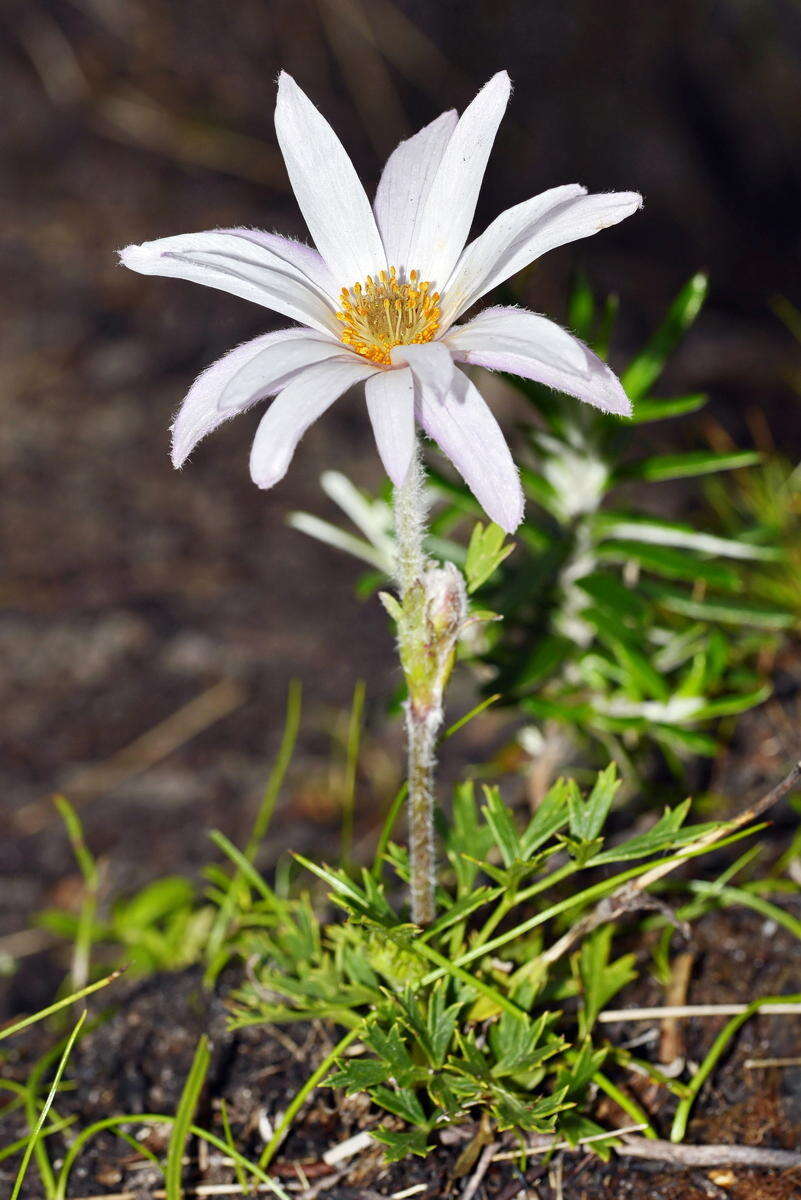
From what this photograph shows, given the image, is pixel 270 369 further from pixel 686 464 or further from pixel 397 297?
pixel 686 464

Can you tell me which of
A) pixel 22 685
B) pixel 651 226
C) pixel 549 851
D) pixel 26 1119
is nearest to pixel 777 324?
pixel 651 226

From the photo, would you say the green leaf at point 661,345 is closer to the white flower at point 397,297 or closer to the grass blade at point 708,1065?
the white flower at point 397,297

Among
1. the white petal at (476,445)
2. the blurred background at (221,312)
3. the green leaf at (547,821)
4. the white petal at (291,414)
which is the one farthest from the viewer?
the blurred background at (221,312)

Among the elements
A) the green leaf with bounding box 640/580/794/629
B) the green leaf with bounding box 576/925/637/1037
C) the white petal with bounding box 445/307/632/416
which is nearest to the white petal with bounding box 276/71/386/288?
the white petal with bounding box 445/307/632/416

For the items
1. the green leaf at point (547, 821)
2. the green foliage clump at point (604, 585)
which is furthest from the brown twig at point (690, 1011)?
the green foliage clump at point (604, 585)

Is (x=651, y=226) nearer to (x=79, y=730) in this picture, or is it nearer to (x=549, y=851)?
(x=79, y=730)

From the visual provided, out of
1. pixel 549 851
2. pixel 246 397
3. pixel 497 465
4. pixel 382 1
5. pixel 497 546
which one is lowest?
pixel 549 851

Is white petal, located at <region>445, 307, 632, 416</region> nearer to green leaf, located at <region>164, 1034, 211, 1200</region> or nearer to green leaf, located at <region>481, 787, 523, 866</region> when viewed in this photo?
green leaf, located at <region>481, 787, 523, 866</region>
